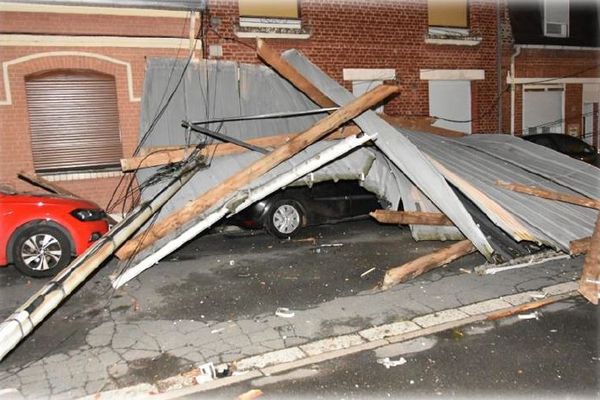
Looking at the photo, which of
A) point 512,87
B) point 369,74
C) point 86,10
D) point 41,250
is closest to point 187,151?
point 41,250

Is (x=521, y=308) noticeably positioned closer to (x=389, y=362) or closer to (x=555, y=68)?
(x=389, y=362)

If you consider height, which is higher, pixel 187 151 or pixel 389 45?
pixel 389 45

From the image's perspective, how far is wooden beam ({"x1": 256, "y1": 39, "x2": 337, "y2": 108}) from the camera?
7164 mm

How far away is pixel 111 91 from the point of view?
34.3ft

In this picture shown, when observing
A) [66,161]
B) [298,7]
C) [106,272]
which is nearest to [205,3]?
[298,7]

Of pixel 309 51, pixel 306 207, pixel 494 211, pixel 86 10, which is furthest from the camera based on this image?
pixel 309 51

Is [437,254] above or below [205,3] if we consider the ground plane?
below

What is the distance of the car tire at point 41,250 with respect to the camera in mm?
7011

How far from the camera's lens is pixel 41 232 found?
23.2 feet

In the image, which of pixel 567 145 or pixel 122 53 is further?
pixel 567 145

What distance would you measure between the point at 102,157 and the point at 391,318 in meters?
7.56

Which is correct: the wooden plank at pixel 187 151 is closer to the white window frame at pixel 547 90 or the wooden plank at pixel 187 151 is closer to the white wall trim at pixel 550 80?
the white wall trim at pixel 550 80

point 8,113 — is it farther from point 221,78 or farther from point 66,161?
point 221,78

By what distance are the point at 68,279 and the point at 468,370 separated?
3911 mm
